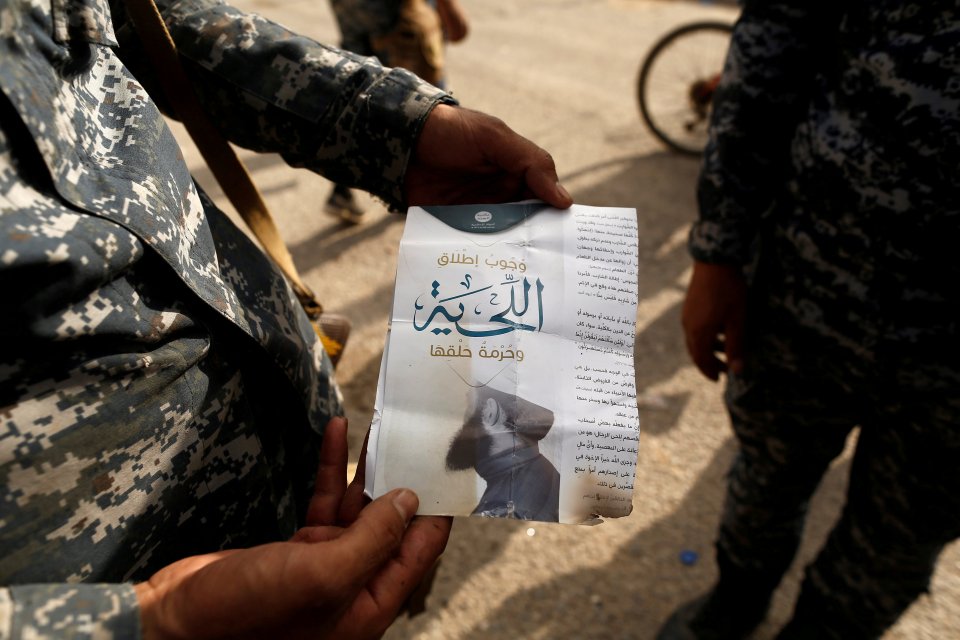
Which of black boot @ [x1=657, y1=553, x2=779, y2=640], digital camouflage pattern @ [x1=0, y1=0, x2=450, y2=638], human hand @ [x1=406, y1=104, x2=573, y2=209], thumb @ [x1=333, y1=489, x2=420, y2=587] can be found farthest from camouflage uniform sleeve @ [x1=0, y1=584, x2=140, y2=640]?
black boot @ [x1=657, y1=553, x2=779, y2=640]

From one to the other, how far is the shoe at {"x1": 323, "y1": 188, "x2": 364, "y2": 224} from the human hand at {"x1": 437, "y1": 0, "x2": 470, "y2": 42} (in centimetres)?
103

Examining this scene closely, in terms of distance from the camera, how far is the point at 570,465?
30.1 inches

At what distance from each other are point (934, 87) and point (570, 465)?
0.77 metres

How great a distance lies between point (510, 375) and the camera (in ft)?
2.60

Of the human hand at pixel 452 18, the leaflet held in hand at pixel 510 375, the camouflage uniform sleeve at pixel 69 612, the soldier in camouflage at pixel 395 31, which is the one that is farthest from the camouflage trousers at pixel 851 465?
the human hand at pixel 452 18

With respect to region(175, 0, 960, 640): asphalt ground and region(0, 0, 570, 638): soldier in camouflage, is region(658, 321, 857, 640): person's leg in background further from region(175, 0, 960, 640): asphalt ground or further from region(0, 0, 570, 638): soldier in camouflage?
region(0, 0, 570, 638): soldier in camouflage

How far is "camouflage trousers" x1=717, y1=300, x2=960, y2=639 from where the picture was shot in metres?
1.07

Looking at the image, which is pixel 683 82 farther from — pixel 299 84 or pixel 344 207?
pixel 299 84

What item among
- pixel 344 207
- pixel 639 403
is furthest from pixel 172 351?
pixel 344 207

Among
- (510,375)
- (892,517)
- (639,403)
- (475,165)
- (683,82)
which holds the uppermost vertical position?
(683,82)

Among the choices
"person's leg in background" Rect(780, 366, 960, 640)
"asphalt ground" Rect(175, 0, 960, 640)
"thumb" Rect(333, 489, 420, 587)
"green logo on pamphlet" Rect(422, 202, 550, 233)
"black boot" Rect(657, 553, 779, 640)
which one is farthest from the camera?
"asphalt ground" Rect(175, 0, 960, 640)

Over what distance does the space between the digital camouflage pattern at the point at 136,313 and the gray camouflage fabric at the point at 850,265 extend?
0.66 m

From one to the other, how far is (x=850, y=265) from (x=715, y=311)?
284 mm

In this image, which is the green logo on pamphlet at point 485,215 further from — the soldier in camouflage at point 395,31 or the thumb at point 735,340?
the soldier in camouflage at point 395,31
